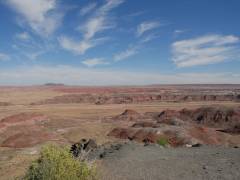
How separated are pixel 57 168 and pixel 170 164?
311 inches

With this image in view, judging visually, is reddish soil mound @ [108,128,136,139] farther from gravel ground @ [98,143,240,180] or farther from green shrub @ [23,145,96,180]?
green shrub @ [23,145,96,180]

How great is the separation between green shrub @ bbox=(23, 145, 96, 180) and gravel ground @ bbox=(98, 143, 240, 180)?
414 cm

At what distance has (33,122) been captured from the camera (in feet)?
168

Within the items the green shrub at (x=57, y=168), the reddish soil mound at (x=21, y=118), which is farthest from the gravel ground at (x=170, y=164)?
the reddish soil mound at (x=21, y=118)

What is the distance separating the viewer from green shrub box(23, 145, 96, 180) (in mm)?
10117

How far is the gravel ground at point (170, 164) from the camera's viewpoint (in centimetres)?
1432

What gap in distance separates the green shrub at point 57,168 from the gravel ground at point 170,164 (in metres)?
4.14

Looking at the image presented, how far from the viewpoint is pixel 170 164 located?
1633 cm

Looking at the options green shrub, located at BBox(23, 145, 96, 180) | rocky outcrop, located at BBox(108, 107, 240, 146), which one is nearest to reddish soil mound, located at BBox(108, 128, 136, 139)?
rocky outcrop, located at BBox(108, 107, 240, 146)

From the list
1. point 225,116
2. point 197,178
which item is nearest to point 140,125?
point 225,116

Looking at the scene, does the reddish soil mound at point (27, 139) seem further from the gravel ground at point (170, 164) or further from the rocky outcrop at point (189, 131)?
the gravel ground at point (170, 164)

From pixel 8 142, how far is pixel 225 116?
112ft

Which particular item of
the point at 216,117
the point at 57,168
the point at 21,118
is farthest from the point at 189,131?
the point at 21,118

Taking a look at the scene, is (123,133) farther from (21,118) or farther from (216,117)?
(21,118)
